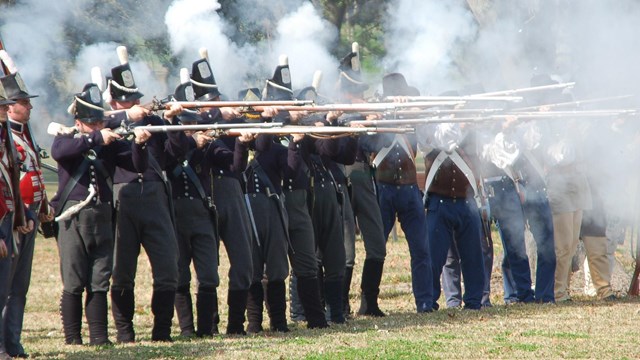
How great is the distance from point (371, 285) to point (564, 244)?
252cm

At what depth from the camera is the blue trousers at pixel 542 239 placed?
41.5ft

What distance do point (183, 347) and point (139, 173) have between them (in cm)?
153

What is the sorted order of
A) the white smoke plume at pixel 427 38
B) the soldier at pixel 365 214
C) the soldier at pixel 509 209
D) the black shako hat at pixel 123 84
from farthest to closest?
the white smoke plume at pixel 427 38, the soldier at pixel 509 209, the soldier at pixel 365 214, the black shako hat at pixel 123 84

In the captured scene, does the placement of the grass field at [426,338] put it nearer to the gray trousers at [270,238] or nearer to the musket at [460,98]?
the gray trousers at [270,238]

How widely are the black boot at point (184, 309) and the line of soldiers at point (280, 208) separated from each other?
0.04 ft

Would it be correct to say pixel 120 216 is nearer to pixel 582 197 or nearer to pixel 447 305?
pixel 447 305

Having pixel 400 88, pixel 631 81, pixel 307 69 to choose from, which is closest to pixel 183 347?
pixel 400 88

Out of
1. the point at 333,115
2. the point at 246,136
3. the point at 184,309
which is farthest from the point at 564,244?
the point at 246,136

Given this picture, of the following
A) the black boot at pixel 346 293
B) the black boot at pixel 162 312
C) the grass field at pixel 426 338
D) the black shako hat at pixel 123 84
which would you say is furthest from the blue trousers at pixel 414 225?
the black shako hat at pixel 123 84

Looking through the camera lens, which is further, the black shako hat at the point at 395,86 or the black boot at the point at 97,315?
the black shako hat at the point at 395,86

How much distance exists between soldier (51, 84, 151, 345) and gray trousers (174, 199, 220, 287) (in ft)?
2.31

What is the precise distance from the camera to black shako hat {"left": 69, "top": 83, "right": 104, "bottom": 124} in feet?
31.1

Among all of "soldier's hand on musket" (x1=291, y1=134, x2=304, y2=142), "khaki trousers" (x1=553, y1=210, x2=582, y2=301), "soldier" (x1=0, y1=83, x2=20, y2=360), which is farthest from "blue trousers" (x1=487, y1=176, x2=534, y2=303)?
"soldier" (x1=0, y1=83, x2=20, y2=360)

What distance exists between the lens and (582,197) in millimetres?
12883
